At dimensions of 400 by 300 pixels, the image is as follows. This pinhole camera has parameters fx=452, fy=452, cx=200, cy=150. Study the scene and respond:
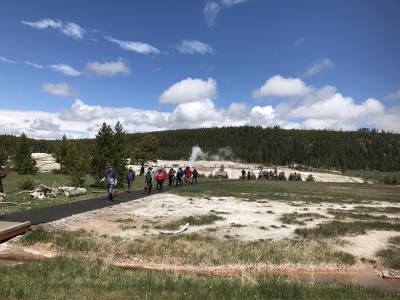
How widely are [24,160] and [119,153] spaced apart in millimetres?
21174

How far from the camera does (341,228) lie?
1806 centimetres

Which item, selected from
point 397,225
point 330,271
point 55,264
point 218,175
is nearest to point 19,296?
point 55,264

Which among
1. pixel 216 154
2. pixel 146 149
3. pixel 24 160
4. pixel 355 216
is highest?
pixel 216 154

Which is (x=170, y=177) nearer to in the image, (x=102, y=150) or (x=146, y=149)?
(x=102, y=150)

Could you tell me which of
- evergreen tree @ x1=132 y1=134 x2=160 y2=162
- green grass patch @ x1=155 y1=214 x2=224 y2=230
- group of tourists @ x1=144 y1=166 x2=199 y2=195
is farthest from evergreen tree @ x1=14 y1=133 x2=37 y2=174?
green grass patch @ x1=155 y1=214 x2=224 y2=230

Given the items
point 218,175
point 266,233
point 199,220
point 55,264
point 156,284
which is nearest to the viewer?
point 156,284

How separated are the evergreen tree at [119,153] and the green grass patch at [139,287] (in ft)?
87.8

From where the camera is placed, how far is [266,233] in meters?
16.8

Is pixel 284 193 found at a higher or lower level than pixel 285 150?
lower

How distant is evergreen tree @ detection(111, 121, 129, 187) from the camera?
37250mm

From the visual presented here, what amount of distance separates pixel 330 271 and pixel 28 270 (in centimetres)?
817

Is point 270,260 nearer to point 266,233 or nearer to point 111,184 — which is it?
point 266,233

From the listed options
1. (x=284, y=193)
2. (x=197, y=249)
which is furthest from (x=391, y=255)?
(x=284, y=193)

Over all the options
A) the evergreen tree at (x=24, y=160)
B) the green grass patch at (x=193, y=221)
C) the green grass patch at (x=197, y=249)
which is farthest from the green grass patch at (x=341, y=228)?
the evergreen tree at (x=24, y=160)
